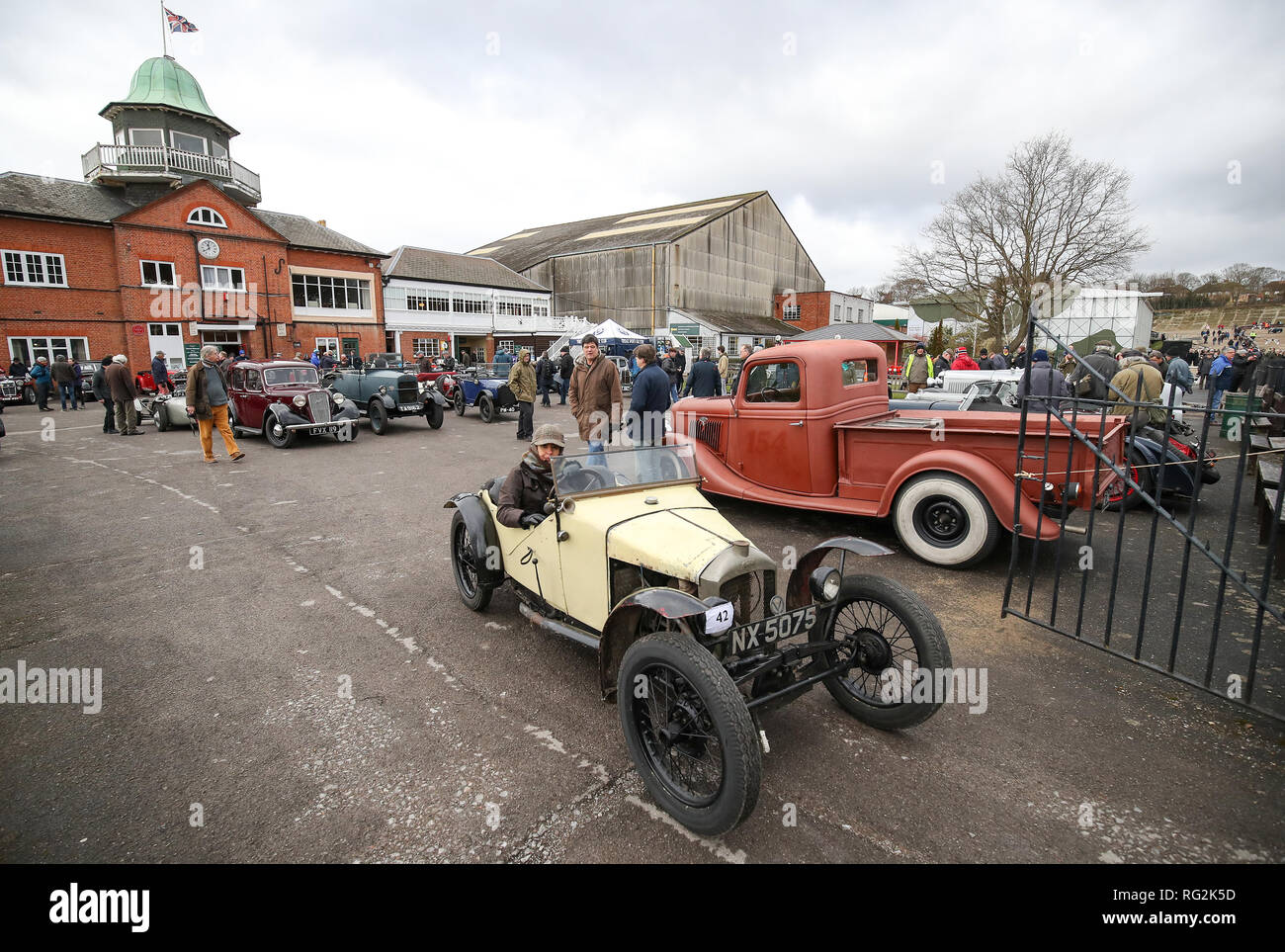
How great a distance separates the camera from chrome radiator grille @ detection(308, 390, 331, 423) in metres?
11.7

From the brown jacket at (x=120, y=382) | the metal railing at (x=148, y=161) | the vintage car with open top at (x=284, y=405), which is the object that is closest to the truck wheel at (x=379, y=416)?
the vintage car with open top at (x=284, y=405)

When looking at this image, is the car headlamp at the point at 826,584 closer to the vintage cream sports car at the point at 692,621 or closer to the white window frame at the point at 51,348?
the vintage cream sports car at the point at 692,621

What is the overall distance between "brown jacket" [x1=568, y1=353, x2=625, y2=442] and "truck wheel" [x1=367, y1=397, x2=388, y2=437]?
6.98 meters

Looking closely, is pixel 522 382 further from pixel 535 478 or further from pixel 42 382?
pixel 42 382

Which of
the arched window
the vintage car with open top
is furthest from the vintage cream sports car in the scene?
the arched window

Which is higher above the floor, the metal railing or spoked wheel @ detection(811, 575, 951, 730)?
the metal railing

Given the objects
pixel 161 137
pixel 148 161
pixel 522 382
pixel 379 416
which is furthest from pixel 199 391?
pixel 161 137

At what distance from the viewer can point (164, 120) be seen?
28.4 m

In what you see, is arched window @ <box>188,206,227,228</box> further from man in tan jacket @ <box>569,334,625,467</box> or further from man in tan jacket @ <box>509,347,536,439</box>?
man in tan jacket @ <box>569,334,625,467</box>

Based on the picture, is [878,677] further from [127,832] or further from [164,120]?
[164,120]

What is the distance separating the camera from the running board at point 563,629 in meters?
3.30

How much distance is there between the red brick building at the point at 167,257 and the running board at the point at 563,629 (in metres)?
29.3

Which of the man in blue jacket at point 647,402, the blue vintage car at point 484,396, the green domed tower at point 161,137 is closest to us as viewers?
the man in blue jacket at point 647,402

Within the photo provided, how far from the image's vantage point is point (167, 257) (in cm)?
2538
